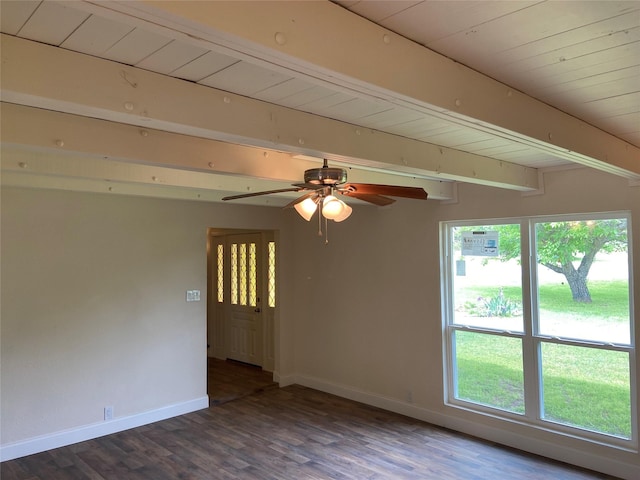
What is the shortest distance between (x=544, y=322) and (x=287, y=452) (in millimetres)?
2599

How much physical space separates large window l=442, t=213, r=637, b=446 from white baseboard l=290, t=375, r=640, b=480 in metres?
0.16

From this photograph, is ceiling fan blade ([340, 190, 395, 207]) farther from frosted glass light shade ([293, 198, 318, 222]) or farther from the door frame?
the door frame

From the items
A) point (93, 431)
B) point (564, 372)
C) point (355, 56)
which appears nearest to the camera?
point (355, 56)

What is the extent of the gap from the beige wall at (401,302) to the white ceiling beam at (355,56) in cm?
213

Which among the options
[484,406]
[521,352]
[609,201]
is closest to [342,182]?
[609,201]

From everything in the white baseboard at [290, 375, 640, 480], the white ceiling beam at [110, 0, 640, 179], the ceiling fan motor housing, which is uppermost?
the white ceiling beam at [110, 0, 640, 179]

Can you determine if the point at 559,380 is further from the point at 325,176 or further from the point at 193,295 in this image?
the point at 193,295

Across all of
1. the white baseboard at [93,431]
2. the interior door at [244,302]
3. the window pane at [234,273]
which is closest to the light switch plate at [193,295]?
the white baseboard at [93,431]

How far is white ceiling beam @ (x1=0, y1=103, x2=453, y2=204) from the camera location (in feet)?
6.77

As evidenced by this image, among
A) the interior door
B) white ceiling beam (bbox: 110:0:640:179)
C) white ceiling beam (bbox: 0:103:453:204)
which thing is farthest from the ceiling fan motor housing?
the interior door

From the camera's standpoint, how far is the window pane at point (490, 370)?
436cm

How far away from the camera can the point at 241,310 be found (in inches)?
286

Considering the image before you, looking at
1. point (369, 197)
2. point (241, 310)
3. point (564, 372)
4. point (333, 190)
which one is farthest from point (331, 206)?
point (241, 310)

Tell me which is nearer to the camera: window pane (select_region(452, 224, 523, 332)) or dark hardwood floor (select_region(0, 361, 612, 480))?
dark hardwood floor (select_region(0, 361, 612, 480))
